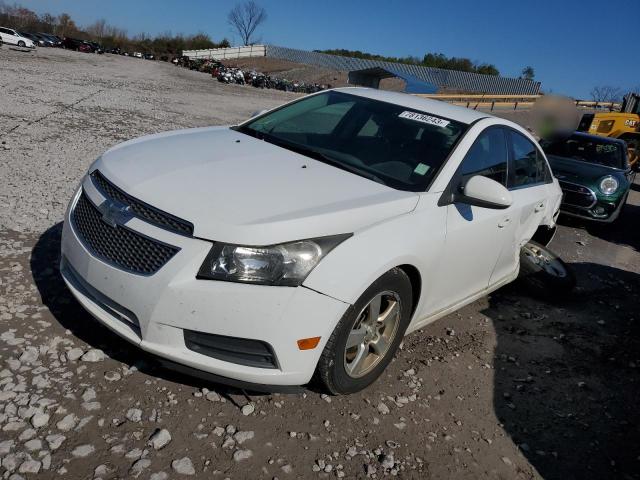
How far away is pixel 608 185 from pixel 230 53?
72.0 m

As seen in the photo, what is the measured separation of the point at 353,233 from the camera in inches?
101

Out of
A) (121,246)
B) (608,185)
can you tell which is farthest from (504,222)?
(608,185)

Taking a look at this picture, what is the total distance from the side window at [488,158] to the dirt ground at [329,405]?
22.8 inches

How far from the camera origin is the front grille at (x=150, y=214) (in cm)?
238

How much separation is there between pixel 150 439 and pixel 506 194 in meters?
2.36

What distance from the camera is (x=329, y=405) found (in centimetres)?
288

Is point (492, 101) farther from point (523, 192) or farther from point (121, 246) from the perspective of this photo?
point (121, 246)

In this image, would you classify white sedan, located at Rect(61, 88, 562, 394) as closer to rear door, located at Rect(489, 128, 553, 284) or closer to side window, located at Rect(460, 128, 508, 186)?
side window, located at Rect(460, 128, 508, 186)

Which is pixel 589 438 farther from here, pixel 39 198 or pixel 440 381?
pixel 39 198

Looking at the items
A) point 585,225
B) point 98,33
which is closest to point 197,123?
point 585,225

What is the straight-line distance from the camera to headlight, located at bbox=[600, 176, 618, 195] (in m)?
8.16

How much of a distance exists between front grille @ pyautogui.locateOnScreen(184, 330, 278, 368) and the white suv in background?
1674 inches

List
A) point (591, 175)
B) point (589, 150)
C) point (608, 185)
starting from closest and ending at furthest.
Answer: point (608, 185)
point (591, 175)
point (589, 150)

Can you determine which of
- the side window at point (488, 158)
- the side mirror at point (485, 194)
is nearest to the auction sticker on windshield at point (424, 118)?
the side window at point (488, 158)
